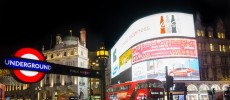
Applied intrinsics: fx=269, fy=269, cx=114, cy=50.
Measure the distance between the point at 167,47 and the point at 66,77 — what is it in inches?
1740

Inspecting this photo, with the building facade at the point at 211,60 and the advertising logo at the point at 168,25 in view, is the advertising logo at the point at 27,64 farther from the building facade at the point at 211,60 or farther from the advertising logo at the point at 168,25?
the building facade at the point at 211,60

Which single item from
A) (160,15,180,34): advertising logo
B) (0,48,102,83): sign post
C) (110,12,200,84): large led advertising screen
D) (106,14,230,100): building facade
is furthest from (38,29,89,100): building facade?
(0,48,102,83): sign post

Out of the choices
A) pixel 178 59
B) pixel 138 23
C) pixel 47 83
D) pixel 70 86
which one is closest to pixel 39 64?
pixel 178 59

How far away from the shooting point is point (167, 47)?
50.9 meters

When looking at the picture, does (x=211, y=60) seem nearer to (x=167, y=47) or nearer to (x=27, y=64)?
(x=167, y=47)

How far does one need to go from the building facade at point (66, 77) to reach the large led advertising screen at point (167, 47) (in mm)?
32845

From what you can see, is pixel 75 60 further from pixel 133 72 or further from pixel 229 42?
pixel 229 42

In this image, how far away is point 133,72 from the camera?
5791cm

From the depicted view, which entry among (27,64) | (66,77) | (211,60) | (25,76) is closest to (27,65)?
(27,64)

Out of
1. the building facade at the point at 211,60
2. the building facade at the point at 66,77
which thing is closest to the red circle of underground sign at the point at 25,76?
the building facade at the point at 211,60

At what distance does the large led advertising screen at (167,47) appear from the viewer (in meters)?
50.6

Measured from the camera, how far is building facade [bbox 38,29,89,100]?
275 ft

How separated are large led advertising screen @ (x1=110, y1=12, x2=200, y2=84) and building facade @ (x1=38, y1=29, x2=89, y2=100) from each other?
1293 inches

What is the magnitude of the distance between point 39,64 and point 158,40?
4781 centimetres
